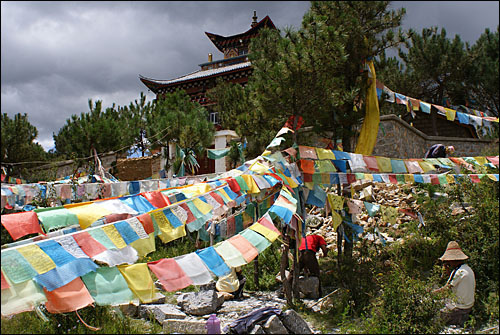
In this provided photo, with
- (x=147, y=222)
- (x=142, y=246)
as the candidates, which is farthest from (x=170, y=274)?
A: (x=147, y=222)

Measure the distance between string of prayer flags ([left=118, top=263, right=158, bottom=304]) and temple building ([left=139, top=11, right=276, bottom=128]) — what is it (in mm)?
19914

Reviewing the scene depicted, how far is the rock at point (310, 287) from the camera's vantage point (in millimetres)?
7641

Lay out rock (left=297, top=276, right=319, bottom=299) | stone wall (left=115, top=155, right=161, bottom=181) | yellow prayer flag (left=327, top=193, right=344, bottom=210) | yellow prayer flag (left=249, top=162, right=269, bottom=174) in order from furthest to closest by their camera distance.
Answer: stone wall (left=115, top=155, right=161, bottom=181), rock (left=297, top=276, right=319, bottom=299), yellow prayer flag (left=327, top=193, right=344, bottom=210), yellow prayer flag (left=249, top=162, right=269, bottom=174)

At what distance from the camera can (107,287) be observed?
3.76 meters

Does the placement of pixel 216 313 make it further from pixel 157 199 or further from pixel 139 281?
pixel 139 281

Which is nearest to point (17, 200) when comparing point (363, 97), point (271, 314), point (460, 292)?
point (271, 314)

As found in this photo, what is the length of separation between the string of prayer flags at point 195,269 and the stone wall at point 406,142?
8204 millimetres

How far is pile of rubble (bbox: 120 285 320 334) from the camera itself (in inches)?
215

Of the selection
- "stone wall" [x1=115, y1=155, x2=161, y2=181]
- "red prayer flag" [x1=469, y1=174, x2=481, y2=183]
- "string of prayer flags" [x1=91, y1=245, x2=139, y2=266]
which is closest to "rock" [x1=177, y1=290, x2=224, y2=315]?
"string of prayer flags" [x1=91, y1=245, x2=139, y2=266]

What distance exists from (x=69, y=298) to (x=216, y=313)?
3984 millimetres

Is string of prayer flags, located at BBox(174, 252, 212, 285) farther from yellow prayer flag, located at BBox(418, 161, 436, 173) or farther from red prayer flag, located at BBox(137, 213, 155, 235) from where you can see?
yellow prayer flag, located at BBox(418, 161, 436, 173)

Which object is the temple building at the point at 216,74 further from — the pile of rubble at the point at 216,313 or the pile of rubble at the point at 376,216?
the pile of rubble at the point at 216,313

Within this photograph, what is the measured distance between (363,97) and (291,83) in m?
2.16

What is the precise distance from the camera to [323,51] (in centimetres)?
782
